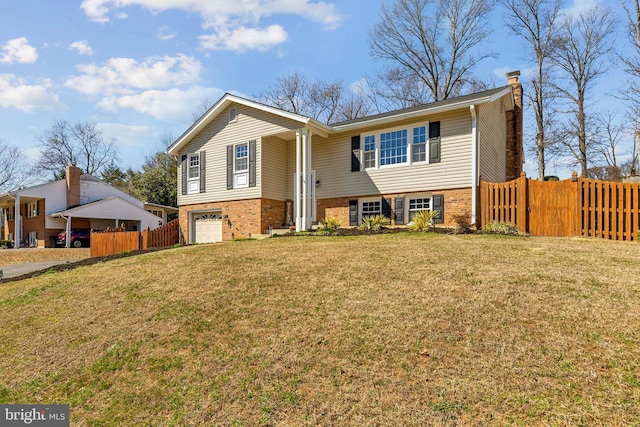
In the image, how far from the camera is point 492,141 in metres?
14.5

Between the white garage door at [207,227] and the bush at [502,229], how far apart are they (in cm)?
Result: 1113

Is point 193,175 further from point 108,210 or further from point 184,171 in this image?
point 108,210

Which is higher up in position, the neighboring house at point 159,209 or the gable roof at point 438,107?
the gable roof at point 438,107

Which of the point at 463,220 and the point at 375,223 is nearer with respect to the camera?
the point at 463,220

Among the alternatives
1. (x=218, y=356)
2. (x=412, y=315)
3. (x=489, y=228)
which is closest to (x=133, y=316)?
(x=218, y=356)

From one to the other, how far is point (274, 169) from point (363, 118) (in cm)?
424

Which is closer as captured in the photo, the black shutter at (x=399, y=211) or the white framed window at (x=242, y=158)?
the black shutter at (x=399, y=211)

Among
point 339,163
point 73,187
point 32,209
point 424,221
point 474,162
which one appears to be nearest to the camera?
point 424,221

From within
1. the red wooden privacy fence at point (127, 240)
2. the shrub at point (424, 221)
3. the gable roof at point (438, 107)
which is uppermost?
the gable roof at point (438, 107)

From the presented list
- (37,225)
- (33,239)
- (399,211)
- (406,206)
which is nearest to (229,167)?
(399,211)

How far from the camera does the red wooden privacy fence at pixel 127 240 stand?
1580 cm

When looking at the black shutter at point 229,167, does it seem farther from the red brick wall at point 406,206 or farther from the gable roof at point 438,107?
the gable roof at point 438,107

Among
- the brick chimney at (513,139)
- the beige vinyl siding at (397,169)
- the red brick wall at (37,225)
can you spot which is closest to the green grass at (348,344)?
the beige vinyl siding at (397,169)

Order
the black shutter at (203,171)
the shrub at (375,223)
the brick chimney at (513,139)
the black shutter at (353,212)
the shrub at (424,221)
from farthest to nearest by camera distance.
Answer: the black shutter at (203,171) → the brick chimney at (513,139) → the black shutter at (353,212) → the shrub at (375,223) → the shrub at (424,221)
